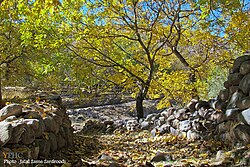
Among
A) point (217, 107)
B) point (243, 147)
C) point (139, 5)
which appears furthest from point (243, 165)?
point (139, 5)

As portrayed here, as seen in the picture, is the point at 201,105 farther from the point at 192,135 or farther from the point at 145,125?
the point at 145,125

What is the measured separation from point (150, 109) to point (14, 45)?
31.7 feet

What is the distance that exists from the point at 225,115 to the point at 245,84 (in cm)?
66

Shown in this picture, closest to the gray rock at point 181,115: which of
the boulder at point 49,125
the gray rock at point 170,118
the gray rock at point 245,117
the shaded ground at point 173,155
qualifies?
the gray rock at point 170,118

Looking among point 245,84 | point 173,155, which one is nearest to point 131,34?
point 245,84

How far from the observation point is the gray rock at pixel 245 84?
3850mm

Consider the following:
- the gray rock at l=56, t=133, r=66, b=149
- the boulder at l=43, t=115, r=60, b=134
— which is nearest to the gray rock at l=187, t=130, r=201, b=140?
the gray rock at l=56, t=133, r=66, b=149

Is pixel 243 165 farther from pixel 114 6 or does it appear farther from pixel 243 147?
pixel 114 6

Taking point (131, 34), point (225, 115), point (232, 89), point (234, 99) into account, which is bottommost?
point (225, 115)

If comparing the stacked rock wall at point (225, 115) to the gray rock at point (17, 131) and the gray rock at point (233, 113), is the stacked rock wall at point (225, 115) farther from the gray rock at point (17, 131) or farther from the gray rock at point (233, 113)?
the gray rock at point (17, 131)

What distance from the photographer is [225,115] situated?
433cm

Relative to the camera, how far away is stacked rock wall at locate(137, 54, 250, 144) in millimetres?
3736

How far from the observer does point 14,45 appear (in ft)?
30.4

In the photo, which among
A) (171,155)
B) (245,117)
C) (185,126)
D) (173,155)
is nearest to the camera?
(245,117)
